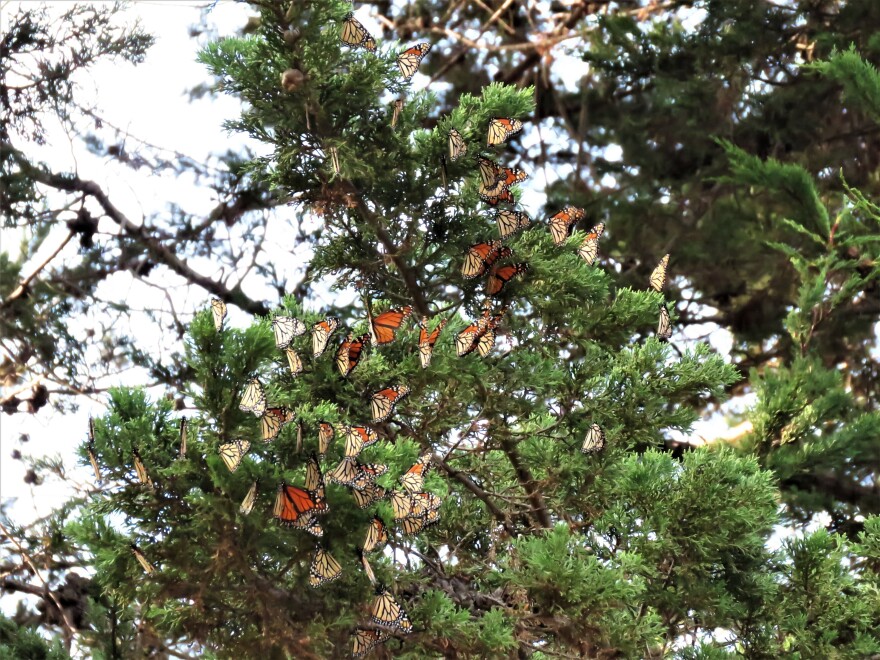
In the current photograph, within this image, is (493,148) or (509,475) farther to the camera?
(509,475)

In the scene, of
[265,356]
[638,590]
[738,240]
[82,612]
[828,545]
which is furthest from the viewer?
[738,240]

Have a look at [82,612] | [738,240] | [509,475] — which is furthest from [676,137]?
[82,612]

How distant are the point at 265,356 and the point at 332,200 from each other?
0.75 meters

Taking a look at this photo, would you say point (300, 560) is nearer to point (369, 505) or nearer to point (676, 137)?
point (369, 505)

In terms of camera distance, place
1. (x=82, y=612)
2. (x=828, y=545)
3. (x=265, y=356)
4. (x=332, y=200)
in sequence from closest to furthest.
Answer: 1. (x=265, y=356)
2. (x=332, y=200)
3. (x=828, y=545)
4. (x=82, y=612)

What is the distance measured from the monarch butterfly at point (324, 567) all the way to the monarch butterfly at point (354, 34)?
4.73 ft

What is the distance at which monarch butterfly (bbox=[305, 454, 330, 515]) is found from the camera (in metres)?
2.41

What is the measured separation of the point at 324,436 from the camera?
2518 millimetres

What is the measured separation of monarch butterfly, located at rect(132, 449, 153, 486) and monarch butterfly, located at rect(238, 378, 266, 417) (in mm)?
259

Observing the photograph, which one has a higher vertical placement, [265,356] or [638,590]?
[265,356]

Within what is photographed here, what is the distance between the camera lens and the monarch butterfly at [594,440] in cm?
304

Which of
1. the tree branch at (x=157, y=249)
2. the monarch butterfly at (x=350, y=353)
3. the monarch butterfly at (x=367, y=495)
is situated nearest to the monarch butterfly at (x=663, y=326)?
the monarch butterfly at (x=350, y=353)

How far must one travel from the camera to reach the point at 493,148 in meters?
3.24

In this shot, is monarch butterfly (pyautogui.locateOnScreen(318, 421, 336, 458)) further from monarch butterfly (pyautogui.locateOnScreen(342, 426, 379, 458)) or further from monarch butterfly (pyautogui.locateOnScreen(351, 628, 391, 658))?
monarch butterfly (pyautogui.locateOnScreen(351, 628, 391, 658))
